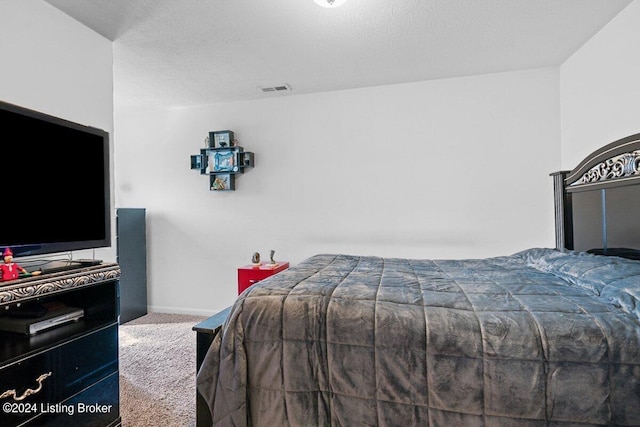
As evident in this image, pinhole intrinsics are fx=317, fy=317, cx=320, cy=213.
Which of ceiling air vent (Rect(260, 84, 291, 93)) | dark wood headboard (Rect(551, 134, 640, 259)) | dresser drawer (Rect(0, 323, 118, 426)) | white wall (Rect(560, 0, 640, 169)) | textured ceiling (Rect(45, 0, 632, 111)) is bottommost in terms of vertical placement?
dresser drawer (Rect(0, 323, 118, 426))

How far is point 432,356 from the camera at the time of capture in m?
1.29

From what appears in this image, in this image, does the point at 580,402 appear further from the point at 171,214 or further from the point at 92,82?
the point at 171,214

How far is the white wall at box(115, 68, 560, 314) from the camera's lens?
3.12 metres

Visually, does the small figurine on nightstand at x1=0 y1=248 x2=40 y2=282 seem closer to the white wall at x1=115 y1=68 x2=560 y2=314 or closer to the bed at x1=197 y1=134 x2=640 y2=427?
the bed at x1=197 y1=134 x2=640 y2=427

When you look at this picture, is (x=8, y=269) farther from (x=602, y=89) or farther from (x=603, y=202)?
(x=602, y=89)

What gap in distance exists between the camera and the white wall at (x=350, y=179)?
3.12 metres

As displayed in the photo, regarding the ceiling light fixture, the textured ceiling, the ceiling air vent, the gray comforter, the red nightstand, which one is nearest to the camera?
the gray comforter

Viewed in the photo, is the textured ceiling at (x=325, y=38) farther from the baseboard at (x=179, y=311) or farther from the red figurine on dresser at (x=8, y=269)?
the baseboard at (x=179, y=311)

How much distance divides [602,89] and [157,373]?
4020mm

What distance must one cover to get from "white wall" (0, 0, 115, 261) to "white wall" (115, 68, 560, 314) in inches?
60.0

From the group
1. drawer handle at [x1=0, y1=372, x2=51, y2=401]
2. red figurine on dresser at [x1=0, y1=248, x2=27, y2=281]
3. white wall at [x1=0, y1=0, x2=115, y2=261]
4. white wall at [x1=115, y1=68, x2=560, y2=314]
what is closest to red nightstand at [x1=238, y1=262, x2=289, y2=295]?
white wall at [x1=115, y1=68, x2=560, y2=314]

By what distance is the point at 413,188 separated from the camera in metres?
3.36

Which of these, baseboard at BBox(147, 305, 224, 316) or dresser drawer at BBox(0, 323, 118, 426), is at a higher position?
dresser drawer at BBox(0, 323, 118, 426)

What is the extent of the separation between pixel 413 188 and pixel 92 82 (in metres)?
2.93
